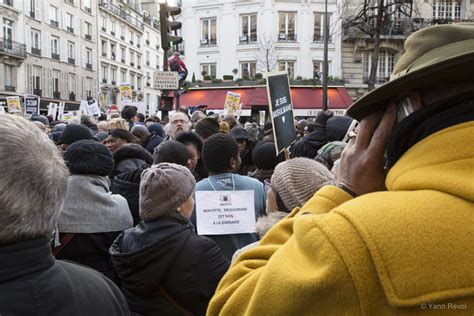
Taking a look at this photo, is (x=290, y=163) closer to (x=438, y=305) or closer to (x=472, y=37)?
(x=472, y=37)

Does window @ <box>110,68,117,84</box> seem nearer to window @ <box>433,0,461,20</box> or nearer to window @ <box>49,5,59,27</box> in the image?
window @ <box>49,5,59,27</box>

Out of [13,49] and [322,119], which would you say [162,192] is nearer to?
[322,119]

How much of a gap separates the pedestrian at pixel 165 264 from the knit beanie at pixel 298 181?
58cm

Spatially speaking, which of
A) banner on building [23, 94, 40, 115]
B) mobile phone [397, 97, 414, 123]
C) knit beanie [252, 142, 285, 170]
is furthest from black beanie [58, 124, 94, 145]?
banner on building [23, 94, 40, 115]

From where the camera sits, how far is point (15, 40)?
42.6 metres

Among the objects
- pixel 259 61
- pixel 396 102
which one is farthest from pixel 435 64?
pixel 259 61

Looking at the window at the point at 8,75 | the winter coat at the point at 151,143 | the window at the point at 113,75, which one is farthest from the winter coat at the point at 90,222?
the window at the point at 113,75

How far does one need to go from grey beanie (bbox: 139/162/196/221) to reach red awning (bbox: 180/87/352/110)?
79.5 ft

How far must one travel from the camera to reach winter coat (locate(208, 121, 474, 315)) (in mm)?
955

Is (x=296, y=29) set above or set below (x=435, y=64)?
above

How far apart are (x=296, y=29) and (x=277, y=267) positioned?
1341 inches

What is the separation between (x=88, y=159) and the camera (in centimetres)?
351

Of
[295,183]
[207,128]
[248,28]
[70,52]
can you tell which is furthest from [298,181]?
[70,52]

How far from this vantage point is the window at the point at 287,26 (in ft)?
110
